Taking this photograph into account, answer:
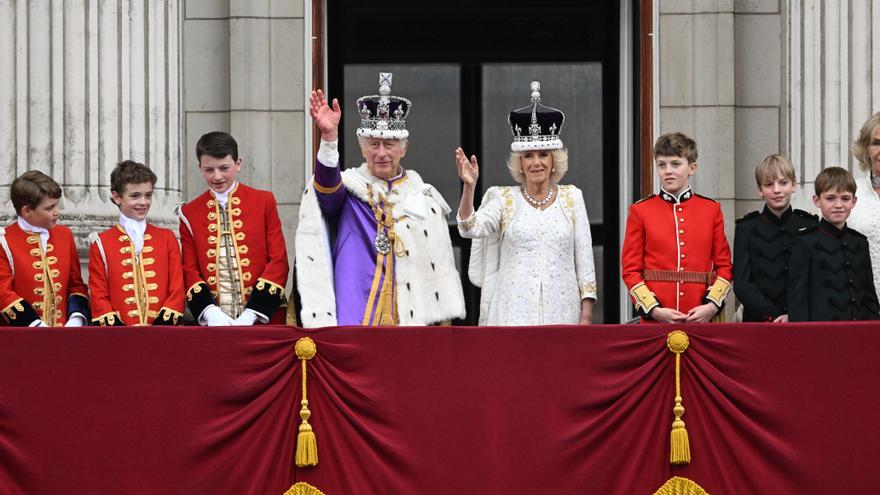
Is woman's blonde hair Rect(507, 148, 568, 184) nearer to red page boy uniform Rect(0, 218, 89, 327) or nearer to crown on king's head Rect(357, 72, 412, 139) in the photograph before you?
crown on king's head Rect(357, 72, 412, 139)

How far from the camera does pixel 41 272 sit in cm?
871

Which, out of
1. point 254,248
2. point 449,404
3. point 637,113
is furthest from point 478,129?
point 449,404

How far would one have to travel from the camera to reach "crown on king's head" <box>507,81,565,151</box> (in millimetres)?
8945

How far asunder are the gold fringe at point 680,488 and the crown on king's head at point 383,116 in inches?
96.1

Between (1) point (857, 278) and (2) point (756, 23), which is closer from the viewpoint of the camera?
(1) point (857, 278)

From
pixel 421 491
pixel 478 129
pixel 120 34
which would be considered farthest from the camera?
pixel 478 129

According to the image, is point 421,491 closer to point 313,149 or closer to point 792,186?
point 792,186

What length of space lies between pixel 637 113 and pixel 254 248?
13.6 ft

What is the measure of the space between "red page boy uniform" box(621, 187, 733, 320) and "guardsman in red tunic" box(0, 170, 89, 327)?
303 cm

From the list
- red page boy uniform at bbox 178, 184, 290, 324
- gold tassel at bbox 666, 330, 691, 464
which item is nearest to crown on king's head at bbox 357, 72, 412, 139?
red page boy uniform at bbox 178, 184, 290, 324

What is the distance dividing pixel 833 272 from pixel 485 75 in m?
4.72

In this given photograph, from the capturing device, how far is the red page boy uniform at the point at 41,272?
8.69 m

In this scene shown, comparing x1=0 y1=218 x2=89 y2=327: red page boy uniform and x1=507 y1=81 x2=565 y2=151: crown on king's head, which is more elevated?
x1=507 y1=81 x2=565 y2=151: crown on king's head

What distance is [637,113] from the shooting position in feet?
39.3
